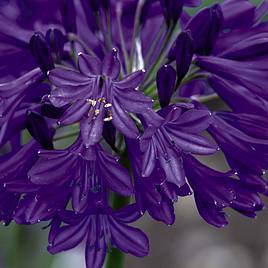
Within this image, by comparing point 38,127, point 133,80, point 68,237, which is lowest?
point 68,237

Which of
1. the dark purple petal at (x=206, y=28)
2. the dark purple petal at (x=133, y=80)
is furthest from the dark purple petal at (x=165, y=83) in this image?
the dark purple petal at (x=206, y=28)

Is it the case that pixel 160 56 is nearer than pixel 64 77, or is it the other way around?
pixel 64 77

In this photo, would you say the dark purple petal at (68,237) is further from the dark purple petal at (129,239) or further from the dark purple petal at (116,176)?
the dark purple petal at (116,176)

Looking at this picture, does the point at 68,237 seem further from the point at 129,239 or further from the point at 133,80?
the point at 133,80

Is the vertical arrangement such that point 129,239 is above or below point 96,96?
below

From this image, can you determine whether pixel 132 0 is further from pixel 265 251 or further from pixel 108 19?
pixel 265 251

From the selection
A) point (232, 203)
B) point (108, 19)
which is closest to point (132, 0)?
point (108, 19)

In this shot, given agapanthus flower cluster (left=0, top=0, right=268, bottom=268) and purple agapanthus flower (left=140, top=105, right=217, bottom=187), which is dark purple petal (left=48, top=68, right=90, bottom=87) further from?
purple agapanthus flower (left=140, top=105, right=217, bottom=187)

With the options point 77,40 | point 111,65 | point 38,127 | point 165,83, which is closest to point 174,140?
point 165,83

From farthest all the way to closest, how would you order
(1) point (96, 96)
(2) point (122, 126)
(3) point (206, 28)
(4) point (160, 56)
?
(4) point (160, 56) → (3) point (206, 28) → (1) point (96, 96) → (2) point (122, 126)

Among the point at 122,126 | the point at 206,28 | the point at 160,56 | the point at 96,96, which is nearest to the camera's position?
the point at 122,126
